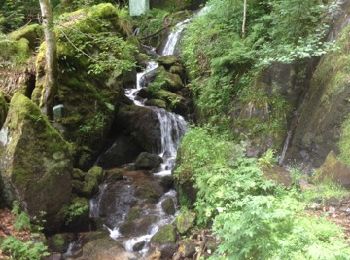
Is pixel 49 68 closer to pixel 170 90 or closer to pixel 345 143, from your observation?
pixel 170 90

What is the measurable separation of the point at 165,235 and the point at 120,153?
4498 mm

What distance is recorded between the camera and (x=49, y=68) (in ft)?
29.6

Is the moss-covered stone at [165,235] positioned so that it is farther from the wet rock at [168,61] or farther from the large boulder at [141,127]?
the wet rock at [168,61]

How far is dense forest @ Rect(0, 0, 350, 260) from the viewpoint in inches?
244

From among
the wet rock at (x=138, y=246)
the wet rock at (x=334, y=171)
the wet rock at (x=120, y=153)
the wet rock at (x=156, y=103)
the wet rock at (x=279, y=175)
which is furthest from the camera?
the wet rock at (x=156, y=103)

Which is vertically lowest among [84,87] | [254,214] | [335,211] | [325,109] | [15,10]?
[335,211]

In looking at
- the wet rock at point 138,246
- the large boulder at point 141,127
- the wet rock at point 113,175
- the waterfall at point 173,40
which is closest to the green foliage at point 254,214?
the wet rock at point 138,246

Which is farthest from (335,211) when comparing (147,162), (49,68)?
(49,68)

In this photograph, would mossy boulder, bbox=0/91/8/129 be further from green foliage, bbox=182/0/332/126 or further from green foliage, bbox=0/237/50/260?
green foliage, bbox=182/0/332/126

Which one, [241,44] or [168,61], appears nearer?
[241,44]

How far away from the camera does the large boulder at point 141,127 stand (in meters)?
12.0

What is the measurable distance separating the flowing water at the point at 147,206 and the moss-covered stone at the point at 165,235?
0.93 feet

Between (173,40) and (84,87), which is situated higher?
(173,40)

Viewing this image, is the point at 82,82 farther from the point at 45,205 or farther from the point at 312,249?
the point at 312,249
